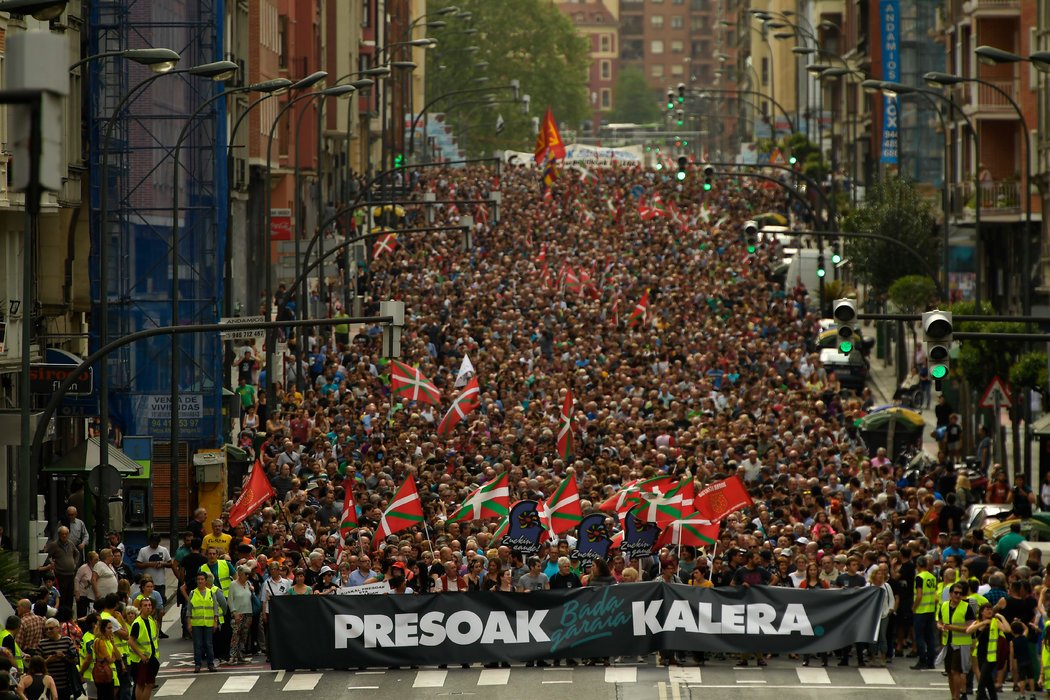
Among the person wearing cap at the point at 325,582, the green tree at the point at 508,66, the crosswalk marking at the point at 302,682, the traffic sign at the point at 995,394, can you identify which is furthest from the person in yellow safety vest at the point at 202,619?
the green tree at the point at 508,66

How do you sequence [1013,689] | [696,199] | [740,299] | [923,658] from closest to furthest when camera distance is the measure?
[1013,689] < [923,658] < [740,299] < [696,199]

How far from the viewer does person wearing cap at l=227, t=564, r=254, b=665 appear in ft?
75.9

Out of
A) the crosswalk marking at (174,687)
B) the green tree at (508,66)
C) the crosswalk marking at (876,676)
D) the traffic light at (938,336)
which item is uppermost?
the green tree at (508,66)

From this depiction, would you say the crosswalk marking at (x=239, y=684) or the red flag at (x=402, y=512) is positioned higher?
the red flag at (x=402, y=512)

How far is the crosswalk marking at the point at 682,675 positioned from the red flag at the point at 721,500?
2563 mm

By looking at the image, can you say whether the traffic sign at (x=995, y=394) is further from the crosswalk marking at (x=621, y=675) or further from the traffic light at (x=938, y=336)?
the crosswalk marking at (x=621, y=675)

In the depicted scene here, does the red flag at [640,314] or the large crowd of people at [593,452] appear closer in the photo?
the large crowd of people at [593,452]

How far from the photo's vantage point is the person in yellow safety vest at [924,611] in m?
22.4

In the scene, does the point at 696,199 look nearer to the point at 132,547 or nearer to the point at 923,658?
the point at 132,547

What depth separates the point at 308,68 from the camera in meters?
73.6

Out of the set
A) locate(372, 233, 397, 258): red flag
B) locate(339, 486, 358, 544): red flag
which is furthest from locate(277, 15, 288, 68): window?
locate(339, 486, 358, 544): red flag

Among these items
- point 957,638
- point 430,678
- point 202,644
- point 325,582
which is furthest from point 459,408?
point 957,638

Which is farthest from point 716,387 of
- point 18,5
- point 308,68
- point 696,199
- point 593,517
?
point 696,199

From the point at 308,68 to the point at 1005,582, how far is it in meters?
54.1
